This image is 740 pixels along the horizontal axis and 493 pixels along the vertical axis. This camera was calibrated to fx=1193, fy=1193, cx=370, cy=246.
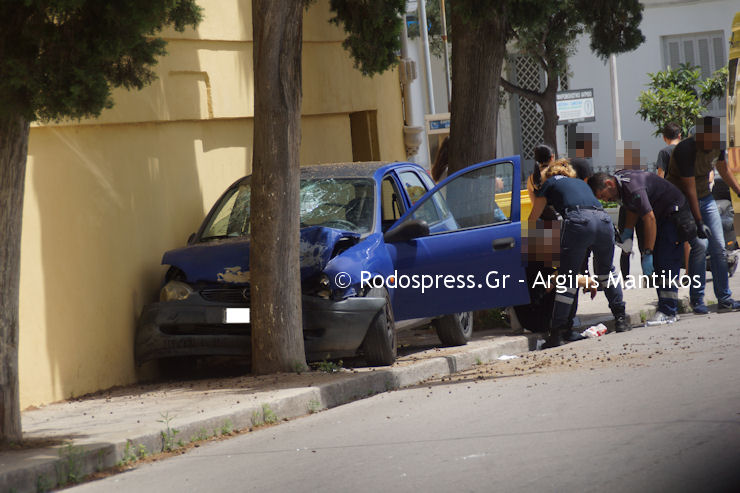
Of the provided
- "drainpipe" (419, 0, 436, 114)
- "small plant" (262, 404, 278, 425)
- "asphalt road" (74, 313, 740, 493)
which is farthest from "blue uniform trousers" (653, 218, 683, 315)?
"drainpipe" (419, 0, 436, 114)

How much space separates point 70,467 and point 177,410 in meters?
1.63

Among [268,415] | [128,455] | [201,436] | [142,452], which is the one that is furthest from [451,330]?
[128,455]

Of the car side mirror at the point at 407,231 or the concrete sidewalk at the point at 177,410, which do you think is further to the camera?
the car side mirror at the point at 407,231

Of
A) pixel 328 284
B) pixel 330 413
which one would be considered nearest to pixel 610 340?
pixel 328 284

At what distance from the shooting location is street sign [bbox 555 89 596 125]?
20625 mm

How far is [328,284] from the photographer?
31.9ft

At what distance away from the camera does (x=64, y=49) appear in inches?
273

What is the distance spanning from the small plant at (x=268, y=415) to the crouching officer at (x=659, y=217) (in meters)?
4.69

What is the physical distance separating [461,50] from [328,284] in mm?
4120

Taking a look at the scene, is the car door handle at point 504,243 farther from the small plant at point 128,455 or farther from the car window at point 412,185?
the small plant at point 128,455

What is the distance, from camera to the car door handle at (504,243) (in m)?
10.5

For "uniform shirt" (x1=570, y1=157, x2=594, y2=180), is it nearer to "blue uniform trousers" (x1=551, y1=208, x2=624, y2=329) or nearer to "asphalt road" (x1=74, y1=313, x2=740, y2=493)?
"blue uniform trousers" (x1=551, y1=208, x2=624, y2=329)

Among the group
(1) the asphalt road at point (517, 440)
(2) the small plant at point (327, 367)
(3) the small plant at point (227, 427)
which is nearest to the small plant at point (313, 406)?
(1) the asphalt road at point (517, 440)

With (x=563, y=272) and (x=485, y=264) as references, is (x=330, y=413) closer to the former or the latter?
(x=485, y=264)
